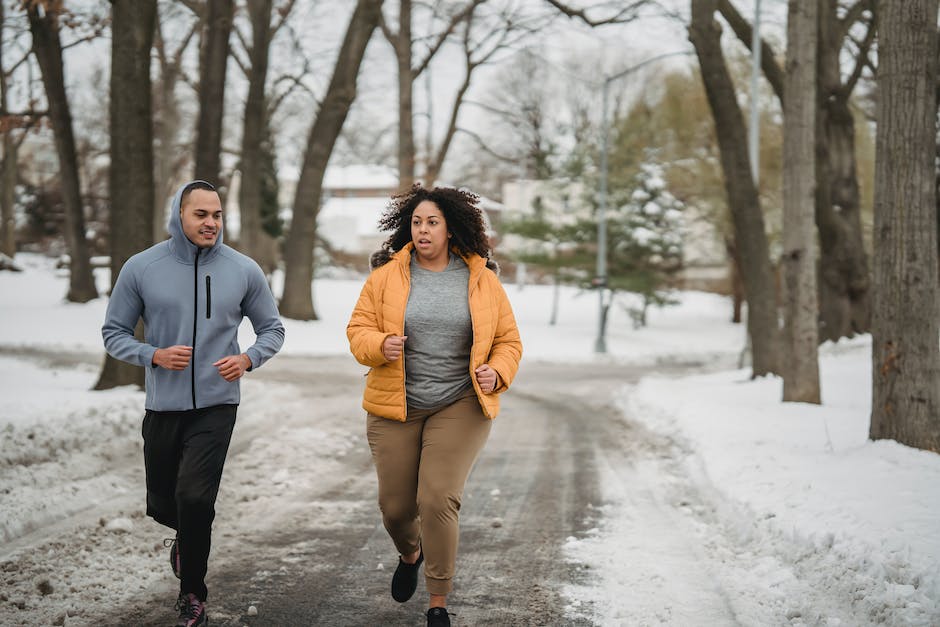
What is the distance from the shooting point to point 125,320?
186 inches

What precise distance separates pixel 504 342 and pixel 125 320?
1863 millimetres

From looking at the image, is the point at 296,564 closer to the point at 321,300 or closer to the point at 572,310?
the point at 321,300

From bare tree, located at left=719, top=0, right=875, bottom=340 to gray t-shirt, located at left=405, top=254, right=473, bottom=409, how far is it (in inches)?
614

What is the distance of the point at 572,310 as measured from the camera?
42406mm

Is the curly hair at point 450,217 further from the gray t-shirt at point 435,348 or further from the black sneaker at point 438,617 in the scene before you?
the black sneaker at point 438,617

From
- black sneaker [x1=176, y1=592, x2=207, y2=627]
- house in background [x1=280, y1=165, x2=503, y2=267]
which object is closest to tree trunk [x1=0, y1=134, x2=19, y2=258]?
house in background [x1=280, y1=165, x2=503, y2=267]

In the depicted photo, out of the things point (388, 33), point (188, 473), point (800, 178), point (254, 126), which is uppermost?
point (388, 33)

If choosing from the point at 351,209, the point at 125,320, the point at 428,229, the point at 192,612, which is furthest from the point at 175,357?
the point at 351,209

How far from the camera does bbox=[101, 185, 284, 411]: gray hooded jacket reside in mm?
4641

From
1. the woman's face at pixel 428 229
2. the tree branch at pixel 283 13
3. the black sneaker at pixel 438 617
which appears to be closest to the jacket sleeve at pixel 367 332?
the woman's face at pixel 428 229

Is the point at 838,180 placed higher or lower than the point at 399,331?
higher

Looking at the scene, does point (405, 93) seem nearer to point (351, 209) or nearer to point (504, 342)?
point (504, 342)

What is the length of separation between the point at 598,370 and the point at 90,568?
17.0 metres

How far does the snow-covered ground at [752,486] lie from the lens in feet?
16.5
